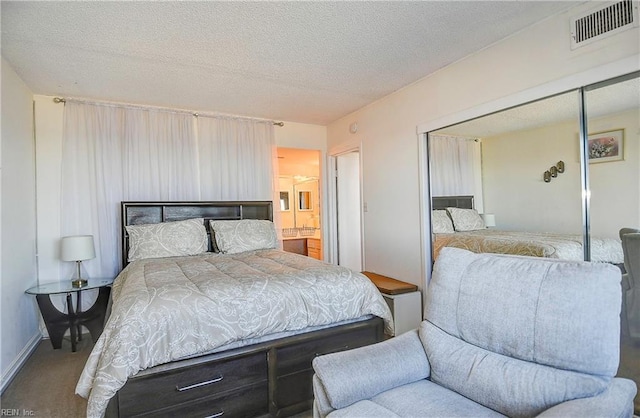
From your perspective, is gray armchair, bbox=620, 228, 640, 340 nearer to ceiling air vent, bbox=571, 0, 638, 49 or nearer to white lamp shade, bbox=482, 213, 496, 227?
white lamp shade, bbox=482, 213, 496, 227

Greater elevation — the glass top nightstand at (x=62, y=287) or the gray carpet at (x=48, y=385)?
the glass top nightstand at (x=62, y=287)

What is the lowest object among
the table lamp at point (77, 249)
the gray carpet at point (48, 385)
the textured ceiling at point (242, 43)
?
the gray carpet at point (48, 385)

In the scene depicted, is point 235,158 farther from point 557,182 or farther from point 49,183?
point 557,182

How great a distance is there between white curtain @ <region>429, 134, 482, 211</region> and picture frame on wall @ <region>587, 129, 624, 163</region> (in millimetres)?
903

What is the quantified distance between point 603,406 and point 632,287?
1340 millimetres

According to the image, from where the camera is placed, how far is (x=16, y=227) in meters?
2.89

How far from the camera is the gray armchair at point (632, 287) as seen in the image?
1988mm

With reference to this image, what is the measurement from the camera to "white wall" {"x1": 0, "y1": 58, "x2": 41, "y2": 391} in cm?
263

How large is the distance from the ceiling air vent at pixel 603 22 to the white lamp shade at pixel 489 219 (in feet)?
4.44

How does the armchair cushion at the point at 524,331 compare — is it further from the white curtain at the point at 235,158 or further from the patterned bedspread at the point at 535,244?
the white curtain at the point at 235,158

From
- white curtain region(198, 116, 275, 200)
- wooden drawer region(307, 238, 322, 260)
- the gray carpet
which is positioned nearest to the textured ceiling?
white curtain region(198, 116, 275, 200)

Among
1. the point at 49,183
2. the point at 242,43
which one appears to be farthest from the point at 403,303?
the point at 49,183

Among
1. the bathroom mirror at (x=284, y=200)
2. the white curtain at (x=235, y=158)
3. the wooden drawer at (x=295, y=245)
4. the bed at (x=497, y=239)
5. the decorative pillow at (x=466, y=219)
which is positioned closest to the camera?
the bed at (x=497, y=239)

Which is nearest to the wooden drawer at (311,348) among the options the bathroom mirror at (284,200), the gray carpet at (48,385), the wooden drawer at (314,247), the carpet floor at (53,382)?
the carpet floor at (53,382)
